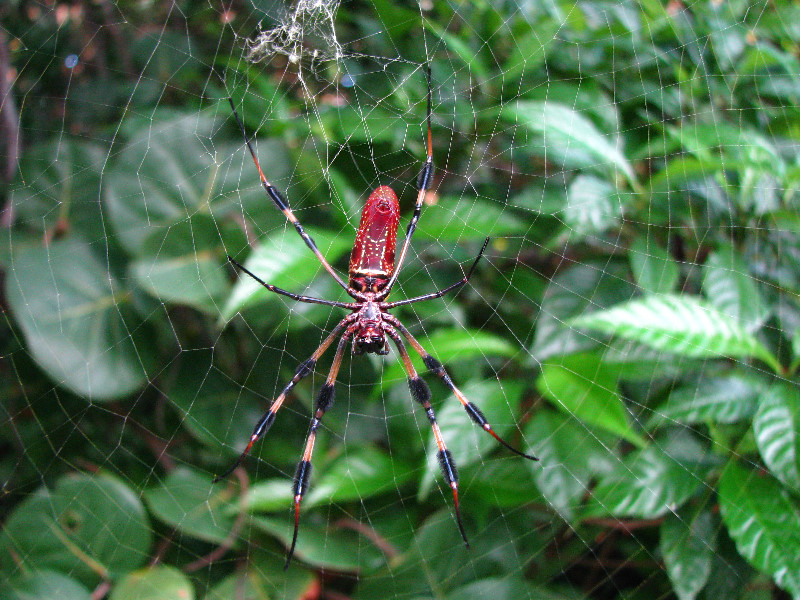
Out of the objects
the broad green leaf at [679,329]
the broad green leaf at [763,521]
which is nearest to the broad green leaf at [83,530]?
the broad green leaf at [679,329]

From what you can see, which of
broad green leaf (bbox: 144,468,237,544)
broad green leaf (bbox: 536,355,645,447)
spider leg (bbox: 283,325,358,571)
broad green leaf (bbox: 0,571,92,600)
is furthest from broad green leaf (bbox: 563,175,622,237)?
broad green leaf (bbox: 0,571,92,600)

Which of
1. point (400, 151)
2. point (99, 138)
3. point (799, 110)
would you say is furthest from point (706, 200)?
point (99, 138)

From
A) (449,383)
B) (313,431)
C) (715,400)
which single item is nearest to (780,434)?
(715,400)

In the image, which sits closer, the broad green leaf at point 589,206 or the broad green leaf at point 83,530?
the broad green leaf at point 589,206

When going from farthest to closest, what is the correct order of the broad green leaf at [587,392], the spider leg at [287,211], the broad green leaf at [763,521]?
1. the spider leg at [287,211]
2. the broad green leaf at [587,392]
3. the broad green leaf at [763,521]

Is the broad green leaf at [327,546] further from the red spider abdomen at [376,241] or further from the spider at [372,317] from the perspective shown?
the red spider abdomen at [376,241]

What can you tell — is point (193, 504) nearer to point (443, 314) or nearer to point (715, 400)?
point (443, 314)

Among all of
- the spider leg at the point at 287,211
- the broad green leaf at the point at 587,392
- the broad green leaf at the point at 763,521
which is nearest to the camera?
the broad green leaf at the point at 763,521

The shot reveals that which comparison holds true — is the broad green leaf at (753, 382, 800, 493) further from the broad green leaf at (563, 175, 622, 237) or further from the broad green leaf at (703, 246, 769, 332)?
the broad green leaf at (563, 175, 622, 237)
